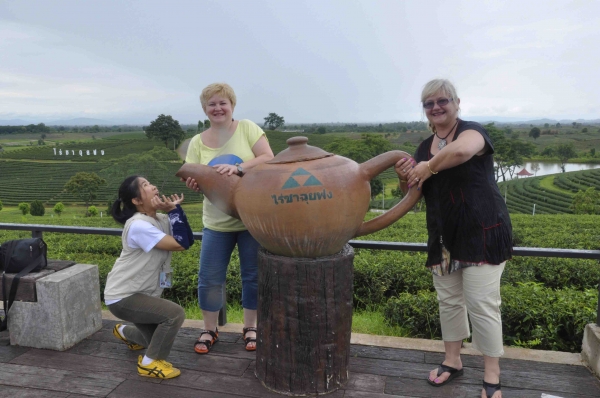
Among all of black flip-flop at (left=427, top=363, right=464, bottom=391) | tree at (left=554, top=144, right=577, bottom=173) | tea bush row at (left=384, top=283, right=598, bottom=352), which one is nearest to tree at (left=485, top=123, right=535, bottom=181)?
tree at (left=554, top=144, right=577, bottom=173)

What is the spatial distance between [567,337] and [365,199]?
6.39 ft

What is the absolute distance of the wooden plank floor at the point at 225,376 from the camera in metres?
2.34

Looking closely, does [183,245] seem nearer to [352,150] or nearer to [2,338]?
[2,338]

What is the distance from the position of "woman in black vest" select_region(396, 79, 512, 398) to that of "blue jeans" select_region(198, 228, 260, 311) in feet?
3.41

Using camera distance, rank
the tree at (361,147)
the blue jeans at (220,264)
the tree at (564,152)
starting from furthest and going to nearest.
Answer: the tree at (564,152), the tree at (361,147), the blue jeans at (220,264)

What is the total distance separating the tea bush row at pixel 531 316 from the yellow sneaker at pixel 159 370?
5.57ft

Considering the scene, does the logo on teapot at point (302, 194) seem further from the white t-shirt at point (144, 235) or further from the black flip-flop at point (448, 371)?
the black flip-flop at point (448, 371)

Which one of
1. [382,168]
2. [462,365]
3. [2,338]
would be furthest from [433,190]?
[2,338]

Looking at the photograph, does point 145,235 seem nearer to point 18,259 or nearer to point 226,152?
point 226,152

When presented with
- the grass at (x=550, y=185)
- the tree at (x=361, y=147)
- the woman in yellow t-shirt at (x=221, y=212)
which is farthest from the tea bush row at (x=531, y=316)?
the grass at (x=550, y=185)

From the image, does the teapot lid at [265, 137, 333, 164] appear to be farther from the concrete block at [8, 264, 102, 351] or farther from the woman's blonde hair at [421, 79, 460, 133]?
the concrete block at [8, 264, 102, 351]

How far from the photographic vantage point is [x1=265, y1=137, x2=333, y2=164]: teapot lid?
221 cm

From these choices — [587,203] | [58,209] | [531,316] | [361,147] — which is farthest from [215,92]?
[58,209]

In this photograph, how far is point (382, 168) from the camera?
7.42ft
